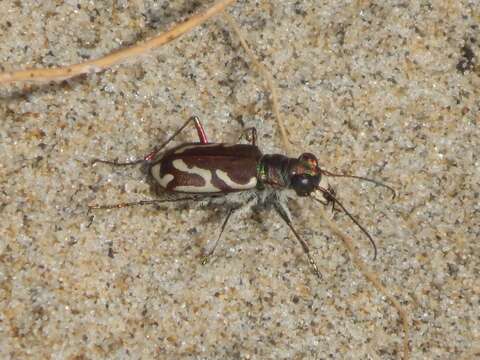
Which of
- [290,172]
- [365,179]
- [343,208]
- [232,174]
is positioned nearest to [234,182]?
[232,174]

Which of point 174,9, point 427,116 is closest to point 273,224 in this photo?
point 427,116

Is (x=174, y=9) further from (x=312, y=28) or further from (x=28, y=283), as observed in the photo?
(x=28, y=283)

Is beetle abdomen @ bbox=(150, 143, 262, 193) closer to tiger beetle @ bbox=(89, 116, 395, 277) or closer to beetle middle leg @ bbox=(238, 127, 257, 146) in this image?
tiger beetle @ bbox=(89, 116, 395, 277)

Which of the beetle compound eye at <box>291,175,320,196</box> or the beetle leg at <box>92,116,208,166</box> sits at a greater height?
the beetle leg at <box>92,116,208,166</box>

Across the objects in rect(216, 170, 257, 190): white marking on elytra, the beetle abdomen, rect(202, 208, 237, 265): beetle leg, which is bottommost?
rect(202, 208, 237, 265): beetle leg

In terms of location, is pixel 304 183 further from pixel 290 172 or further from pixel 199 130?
pixel 199 130

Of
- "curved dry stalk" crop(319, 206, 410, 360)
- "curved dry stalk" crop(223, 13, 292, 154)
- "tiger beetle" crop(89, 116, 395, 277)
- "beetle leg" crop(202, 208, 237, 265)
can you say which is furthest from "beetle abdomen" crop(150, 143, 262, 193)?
"curved dry stalk" crop(319, 206, 410, 360)

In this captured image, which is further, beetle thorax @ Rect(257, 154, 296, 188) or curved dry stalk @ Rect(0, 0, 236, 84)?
beetle thorax @ Rect(257, 154, 296, 188)
